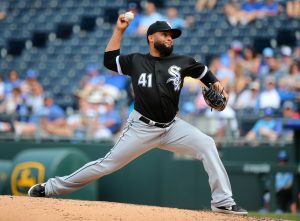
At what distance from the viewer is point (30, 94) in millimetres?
13375

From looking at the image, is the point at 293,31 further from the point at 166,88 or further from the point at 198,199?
the point at 166,88

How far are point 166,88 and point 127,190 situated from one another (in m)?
4.99

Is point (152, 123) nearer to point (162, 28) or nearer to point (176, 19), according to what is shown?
point (162, 28)

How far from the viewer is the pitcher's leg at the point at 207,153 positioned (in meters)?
6.69

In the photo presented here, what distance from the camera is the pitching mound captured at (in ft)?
20.0

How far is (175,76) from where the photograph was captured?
6.69m

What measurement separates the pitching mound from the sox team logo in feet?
3.59

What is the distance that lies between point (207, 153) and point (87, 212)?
1213 millimetres

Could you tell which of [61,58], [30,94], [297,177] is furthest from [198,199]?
[61,58]

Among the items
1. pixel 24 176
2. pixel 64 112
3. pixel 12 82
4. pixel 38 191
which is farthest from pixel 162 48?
pixel 12 82

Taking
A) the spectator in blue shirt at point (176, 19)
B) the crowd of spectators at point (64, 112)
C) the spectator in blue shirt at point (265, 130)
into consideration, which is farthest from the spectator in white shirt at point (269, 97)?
the spectator in blue shirt at point (176, 19)

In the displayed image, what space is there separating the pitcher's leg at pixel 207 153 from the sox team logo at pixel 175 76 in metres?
0.37

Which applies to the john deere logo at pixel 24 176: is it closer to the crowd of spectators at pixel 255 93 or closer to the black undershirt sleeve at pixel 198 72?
the crowd of spectators at pixel 255 93

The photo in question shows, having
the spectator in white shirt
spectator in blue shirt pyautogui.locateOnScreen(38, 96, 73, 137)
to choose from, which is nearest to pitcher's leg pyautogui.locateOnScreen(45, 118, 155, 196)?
spectator in blue shirt pyautogui.locateOnScreen(38, 96, 73, 137)
